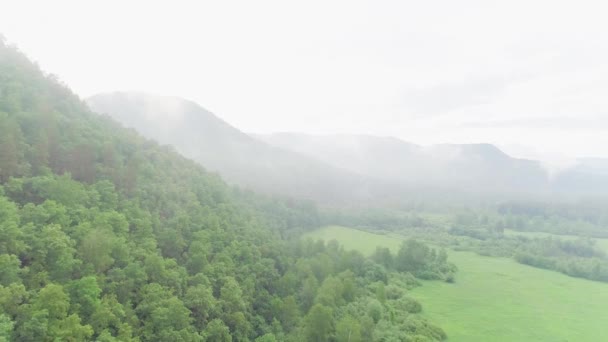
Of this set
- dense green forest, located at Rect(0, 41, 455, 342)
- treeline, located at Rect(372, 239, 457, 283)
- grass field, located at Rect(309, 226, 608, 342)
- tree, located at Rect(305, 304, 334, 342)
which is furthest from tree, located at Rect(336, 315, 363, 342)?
treeline, located at Rect(372, 239, 457, 283)

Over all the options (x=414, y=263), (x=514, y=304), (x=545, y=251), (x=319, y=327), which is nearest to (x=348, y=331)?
(x=319, y=327)

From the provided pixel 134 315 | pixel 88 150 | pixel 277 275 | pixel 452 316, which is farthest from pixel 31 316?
pixel 452 316

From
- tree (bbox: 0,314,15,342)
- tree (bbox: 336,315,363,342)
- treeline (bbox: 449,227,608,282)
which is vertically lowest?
tree (bbox: 336,315,363,342)

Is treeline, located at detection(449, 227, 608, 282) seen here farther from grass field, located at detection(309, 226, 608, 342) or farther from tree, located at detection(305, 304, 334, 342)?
tree, located at detection(305, 304, 334, 342)

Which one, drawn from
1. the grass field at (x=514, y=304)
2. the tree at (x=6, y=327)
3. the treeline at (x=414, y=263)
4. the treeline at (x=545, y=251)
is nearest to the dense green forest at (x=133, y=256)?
the tree at (x=6, y=327)

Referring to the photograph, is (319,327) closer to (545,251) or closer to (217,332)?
(217,332)

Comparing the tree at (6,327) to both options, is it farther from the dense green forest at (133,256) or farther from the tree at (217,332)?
the tree at (217,332)
